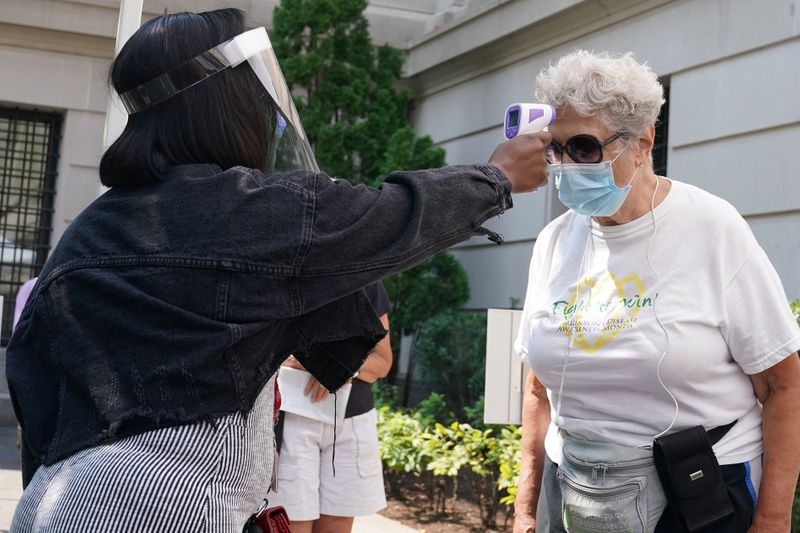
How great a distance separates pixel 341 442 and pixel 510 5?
20.3ft

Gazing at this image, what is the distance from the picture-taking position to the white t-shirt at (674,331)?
103 inches

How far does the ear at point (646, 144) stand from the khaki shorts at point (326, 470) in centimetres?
205

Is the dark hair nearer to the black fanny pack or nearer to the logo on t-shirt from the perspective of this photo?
the logo on t-shirt

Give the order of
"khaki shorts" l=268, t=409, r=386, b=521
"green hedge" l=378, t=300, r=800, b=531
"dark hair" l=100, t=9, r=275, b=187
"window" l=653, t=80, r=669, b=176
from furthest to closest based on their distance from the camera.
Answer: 1. "window" l=653, t=80, r=669, b=176
2. "green hedge" l=378, t=300, r=800, b=531
3. "khaki shorts" l=268, t=409, r=386, b=521
4. "dark hair" l=100, t=9, r=275, b=187

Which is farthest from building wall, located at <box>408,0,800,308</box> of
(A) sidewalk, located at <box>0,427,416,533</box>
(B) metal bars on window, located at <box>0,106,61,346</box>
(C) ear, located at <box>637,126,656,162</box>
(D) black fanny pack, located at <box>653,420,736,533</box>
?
(B) metal bars on window, located at <box>0,106,61,346</box>

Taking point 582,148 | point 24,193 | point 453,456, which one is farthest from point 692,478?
point 24,193

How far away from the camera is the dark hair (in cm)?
181

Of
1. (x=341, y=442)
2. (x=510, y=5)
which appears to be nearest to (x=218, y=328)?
(x=341, y=442)

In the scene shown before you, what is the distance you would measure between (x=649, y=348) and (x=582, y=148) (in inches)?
25.2

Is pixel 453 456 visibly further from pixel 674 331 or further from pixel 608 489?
pixel 674 331

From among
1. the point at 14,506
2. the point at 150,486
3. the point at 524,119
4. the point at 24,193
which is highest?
the point at 24,193

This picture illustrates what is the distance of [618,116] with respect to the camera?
9.46 feet

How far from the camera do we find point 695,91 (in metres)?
7.48

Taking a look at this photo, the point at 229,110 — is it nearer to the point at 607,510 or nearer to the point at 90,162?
the point at 607,510
